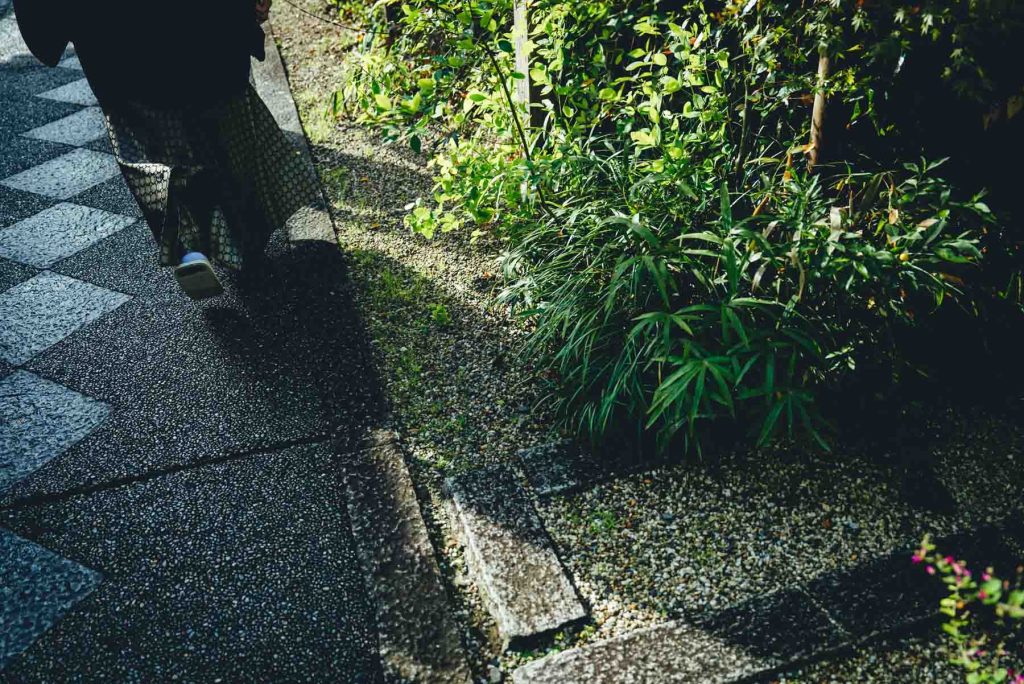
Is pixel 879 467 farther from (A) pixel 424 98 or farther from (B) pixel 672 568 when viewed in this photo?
(A) pixel 424 98

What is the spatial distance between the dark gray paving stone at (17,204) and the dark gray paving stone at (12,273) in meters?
0.45

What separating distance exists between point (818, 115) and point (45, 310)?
126 inches

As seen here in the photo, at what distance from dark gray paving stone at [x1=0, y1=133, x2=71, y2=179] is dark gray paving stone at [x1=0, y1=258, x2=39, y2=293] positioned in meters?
1.09

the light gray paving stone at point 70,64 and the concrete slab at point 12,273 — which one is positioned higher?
the light gray paving stone at point 70,64

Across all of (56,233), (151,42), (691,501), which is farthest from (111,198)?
(691,501)

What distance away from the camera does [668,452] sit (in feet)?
7.47

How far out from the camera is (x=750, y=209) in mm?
2514

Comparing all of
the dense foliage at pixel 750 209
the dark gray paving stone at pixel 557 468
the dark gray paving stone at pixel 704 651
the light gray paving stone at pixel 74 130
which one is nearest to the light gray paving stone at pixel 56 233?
the light gray paving stone at pixel 74 130

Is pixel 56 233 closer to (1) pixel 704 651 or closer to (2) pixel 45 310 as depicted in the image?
(2) pixel 45 310

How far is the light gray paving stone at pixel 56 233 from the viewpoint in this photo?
11.4 ft

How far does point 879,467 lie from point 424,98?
1.88 meters

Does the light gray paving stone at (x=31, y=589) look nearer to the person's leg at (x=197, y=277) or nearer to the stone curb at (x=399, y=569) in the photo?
the stone curb at (x=399, y=569)

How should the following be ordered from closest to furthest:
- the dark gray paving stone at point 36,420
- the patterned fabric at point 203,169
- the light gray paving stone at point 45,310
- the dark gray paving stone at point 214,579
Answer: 1. the dark gray paving stone at point 214,579
2. the dark gray paving stone at point 36,420
3. the patterned fabric at point 203,169
4. the light gray paving stone at point 45,310

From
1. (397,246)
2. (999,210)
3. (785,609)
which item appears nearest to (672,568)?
(785,609)
